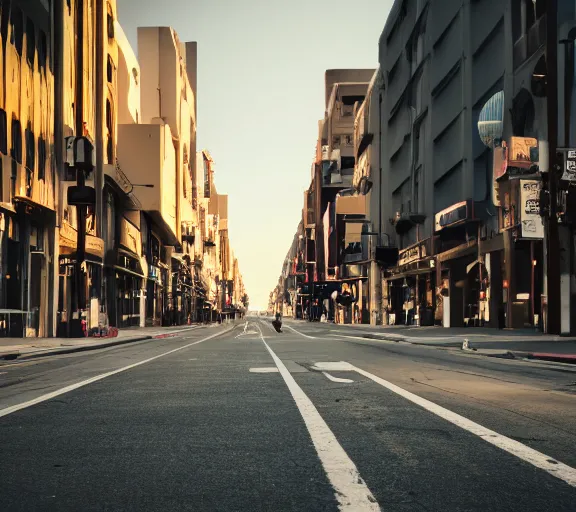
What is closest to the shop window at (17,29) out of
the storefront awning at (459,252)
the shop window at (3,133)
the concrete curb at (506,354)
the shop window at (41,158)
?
the shop window at (3,133)

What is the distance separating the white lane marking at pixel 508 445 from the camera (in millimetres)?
5261

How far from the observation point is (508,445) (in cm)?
634

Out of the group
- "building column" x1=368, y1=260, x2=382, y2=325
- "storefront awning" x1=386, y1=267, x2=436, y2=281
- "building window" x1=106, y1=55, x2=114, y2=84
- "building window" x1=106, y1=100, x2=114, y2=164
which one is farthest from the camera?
"building column" x1=368, y1=260, x2=382, y2=325

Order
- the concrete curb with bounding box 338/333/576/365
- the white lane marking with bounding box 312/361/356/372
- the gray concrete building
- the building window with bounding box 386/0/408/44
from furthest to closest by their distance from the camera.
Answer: the building window with bounding box 386/0/408/44, the gray concrete building, the concrete curb with bounding box 338/333/576/365, the white lane marking with bounding box 312/361/356/372

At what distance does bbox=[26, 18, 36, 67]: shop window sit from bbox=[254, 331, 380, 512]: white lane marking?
99.8 feet

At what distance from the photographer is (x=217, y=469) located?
5352 millimetres

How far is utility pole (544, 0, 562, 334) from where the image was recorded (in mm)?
31312

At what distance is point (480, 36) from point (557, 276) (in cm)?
2343

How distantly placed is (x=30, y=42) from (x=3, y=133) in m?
6.85

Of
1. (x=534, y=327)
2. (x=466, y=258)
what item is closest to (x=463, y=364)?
(x=534, y=327)

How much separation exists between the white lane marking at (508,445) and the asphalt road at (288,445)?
0.02 meters

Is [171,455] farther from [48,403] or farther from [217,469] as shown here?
[48,403]

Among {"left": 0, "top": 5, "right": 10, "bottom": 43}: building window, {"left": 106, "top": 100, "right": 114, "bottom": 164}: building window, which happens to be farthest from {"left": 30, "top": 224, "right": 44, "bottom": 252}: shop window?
{"left": 106, "top": 100, "right": 114, "bottom": 164}: building window

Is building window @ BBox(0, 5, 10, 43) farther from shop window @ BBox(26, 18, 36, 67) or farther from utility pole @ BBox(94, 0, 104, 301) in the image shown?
utility pole @ BBox(94, 0, 104, 301)
